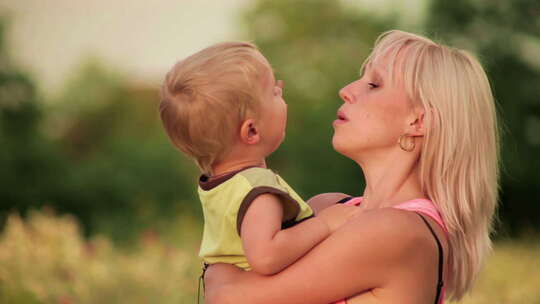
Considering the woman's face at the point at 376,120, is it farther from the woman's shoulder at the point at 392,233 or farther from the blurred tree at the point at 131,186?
the blurred tree at the point at 131,186

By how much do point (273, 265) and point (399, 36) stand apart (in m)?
1.17

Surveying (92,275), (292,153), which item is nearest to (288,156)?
→ (292,153)

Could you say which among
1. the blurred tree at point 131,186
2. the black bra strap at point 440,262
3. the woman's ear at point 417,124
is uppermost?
the woman's ear at point 417,124

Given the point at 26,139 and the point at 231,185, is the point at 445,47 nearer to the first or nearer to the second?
the point at 231,185

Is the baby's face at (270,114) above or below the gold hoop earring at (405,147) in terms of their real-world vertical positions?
above

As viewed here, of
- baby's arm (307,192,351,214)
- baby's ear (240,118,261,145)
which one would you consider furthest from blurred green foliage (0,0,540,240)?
baby's ear (240,118,261,145)

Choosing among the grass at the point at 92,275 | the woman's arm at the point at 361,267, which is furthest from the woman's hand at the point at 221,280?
the grass at the point at 92,275

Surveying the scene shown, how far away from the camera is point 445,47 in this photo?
3.15 m

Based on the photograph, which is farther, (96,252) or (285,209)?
(96,252)

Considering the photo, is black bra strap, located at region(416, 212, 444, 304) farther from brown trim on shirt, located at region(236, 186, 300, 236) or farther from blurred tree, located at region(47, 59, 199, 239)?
blurred tree, located at region(47, 59, 199, 239)

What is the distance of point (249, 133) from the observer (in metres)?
3.05

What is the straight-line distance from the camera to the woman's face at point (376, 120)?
10.1ft

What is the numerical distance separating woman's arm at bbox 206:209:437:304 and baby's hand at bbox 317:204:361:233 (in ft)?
0.42

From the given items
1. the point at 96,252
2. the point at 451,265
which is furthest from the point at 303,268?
Result: the point at 96,252
